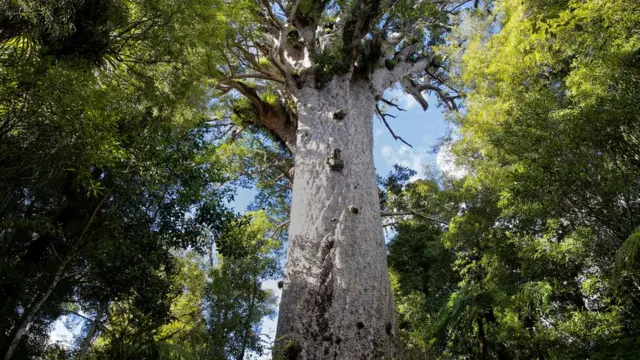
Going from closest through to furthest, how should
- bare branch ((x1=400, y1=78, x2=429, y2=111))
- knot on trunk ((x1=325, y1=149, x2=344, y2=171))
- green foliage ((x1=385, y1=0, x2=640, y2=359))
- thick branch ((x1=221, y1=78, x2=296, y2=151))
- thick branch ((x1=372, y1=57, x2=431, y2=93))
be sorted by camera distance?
green foliage ((x1=385, y1=0, x2=640, y2=359)) → knot on trunk ((x1=325, y1=149, x2=344, y2=171)) → thick branch ((x1=372, y1=57, x2=431, y2=93)) → thick branch ((x1=221, y1=78, x2=296, y2=151)) → bare branch ((x1=400, y1=78, x2=429, y2=111))

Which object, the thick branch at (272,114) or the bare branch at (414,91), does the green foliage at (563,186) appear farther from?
the bare branch at (414,91)

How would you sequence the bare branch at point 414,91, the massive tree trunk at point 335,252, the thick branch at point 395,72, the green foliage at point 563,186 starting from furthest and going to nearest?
the bare branch at point 414,91 < the thick branch at point 395,72 < the green foliage at point 563,186 < the massive tree trunk at point 335,252

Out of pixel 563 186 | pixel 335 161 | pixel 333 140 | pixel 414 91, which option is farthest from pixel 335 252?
pixel 414 91

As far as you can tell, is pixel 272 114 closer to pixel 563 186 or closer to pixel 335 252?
pixel 335 252

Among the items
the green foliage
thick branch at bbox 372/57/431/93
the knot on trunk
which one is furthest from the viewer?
thick branch at bbox 372/57/431/93

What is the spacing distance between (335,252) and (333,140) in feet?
5.35

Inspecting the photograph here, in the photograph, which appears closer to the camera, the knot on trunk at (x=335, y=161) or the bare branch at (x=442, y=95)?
the knot on trunk at (x=335, y=161)

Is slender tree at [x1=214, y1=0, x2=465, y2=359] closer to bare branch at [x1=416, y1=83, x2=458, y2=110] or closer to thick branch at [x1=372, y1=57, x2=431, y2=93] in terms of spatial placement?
thick branch at [x1=372, y1=57, x2=431, y2=93]

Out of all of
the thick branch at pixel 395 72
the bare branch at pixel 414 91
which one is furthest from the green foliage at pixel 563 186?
the bare branch at pixel 414 91

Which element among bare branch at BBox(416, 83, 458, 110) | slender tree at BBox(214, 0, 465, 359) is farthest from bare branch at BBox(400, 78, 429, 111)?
slender tree at BBox(214, 0, 465, 359)

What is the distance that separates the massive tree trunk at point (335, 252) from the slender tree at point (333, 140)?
10mm

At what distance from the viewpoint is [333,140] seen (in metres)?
5.07

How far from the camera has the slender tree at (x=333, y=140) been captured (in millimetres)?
3592

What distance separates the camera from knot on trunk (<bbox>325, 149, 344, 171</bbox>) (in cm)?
470
